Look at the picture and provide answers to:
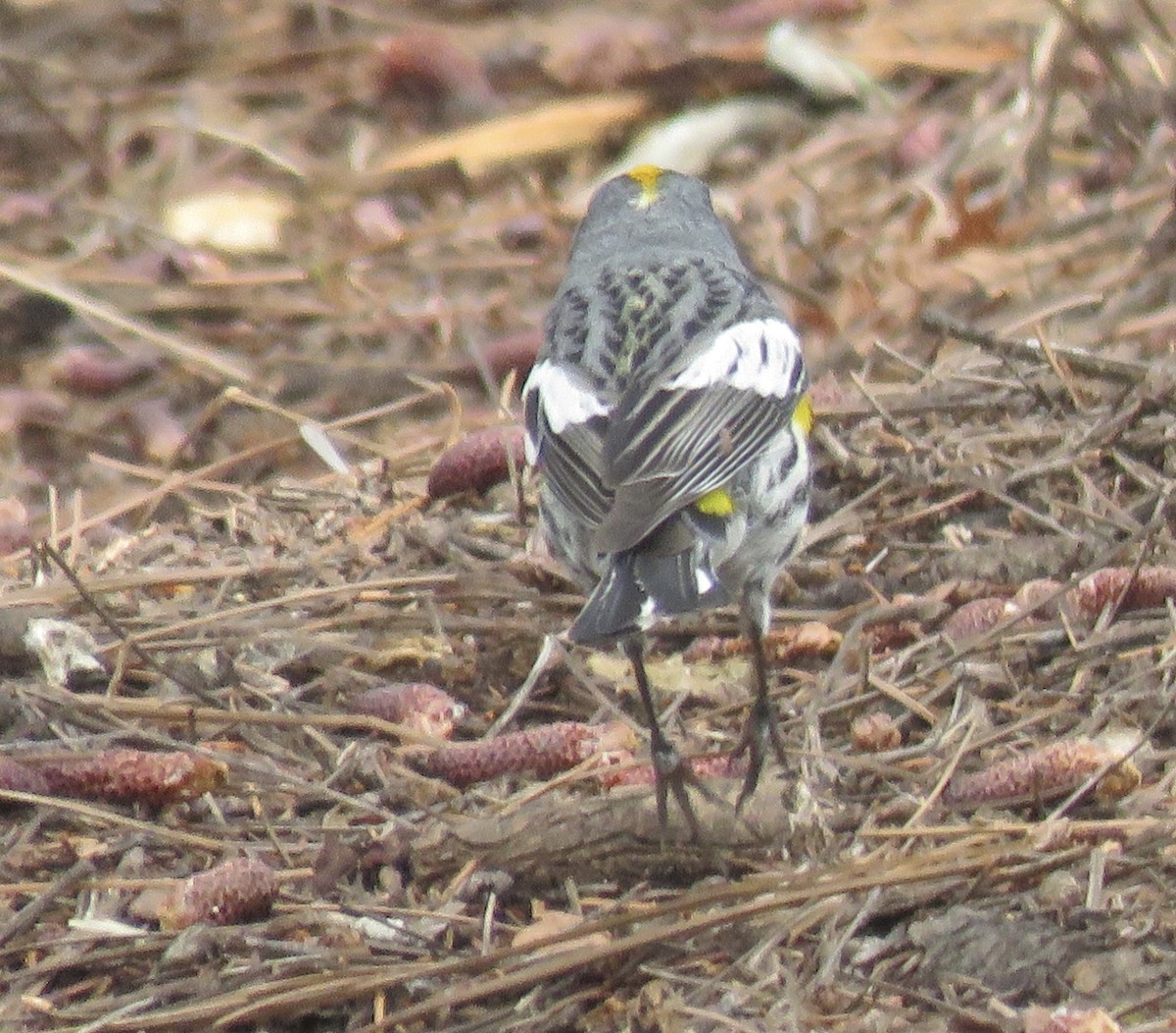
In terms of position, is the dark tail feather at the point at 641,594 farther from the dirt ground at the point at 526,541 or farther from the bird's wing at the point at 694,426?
the dirt ground at the point at 526,541

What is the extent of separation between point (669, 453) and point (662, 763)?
54cm

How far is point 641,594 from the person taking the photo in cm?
351

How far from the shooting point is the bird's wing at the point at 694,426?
3.62 meters

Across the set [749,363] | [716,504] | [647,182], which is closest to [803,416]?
[749,363]

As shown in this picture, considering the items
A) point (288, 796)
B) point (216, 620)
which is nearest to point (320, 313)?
point (216, 620)

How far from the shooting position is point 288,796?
157 inches

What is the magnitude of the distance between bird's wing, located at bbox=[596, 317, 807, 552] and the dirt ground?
0.50 meters

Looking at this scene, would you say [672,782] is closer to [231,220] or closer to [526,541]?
[526,541]

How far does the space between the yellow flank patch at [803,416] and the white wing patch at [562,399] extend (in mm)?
471

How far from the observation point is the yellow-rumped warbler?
142 inches

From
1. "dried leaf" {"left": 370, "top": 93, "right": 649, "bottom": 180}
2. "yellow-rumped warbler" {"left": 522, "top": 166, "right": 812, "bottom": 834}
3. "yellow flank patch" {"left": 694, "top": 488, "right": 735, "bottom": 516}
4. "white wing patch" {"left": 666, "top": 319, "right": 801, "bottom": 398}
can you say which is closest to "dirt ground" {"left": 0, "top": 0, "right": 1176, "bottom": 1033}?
"dried leaf" {"left": 370, "top": 93, "right": 649, "bottom": 180}

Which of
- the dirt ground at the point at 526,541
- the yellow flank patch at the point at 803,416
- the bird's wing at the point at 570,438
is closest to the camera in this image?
the dirt ground at the point at 526,541

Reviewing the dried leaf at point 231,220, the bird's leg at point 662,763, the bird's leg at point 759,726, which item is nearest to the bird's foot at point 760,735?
the bird's leg at point 759,726

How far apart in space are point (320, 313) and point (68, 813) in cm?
330
